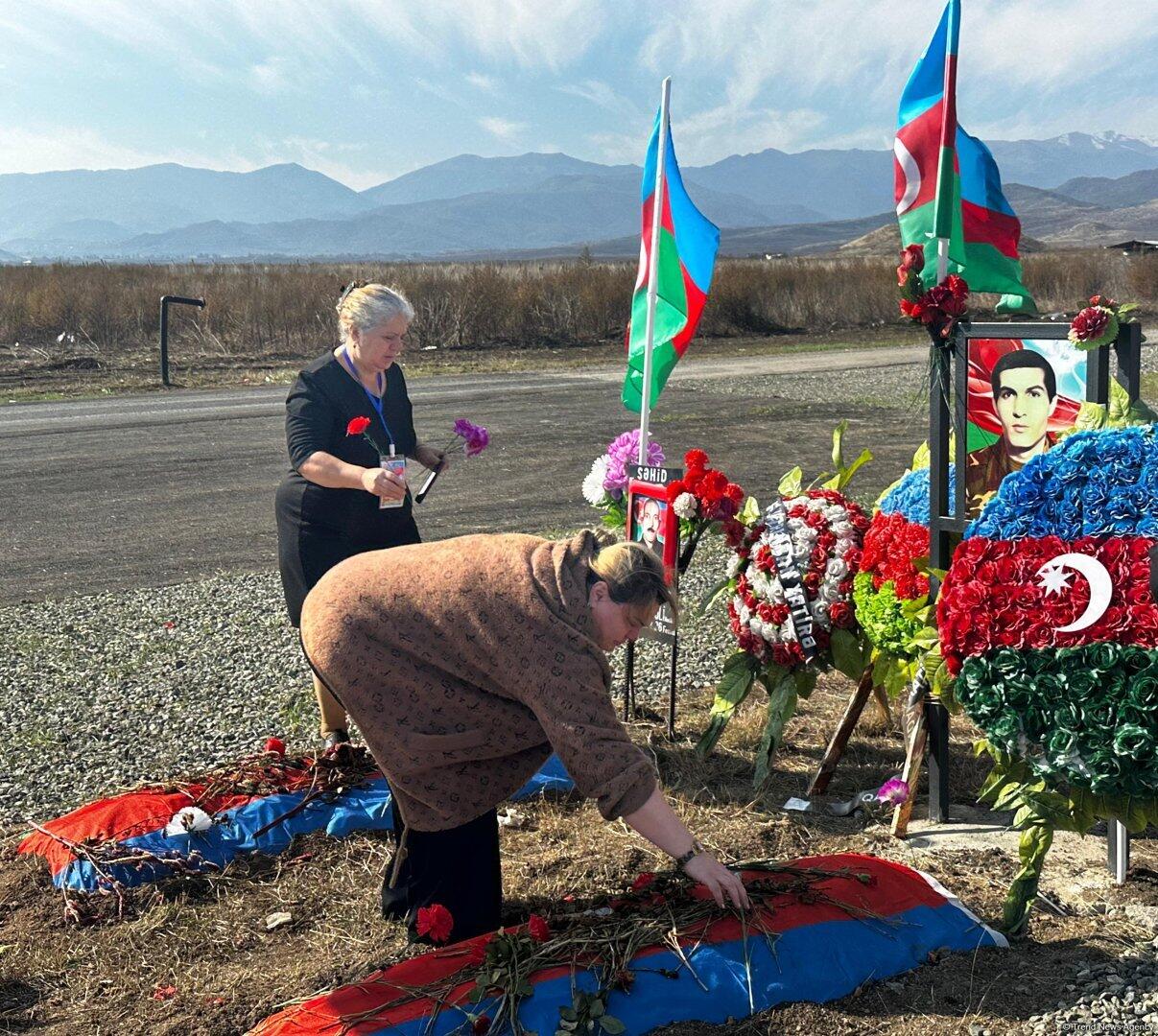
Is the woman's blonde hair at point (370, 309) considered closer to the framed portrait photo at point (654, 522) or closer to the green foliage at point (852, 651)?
the framed portrait photo at point (654, 522)

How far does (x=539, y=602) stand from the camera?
297 centimetres

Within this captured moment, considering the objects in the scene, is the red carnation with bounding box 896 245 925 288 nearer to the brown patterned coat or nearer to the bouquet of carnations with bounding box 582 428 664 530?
the brown patterned coat

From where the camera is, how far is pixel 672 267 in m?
5.32

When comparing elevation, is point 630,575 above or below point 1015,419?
below

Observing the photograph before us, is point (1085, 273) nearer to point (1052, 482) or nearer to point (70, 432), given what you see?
point (70, 432)

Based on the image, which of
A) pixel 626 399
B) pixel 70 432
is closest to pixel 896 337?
pixel 70 432

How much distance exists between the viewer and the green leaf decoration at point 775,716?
4582 mm

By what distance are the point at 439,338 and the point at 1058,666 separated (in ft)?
79.4

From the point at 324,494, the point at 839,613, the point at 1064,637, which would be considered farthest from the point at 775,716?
the point at 324,494

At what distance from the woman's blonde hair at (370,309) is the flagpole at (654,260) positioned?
49.4 inches

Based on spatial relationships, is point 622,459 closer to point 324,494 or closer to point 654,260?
point 654,260

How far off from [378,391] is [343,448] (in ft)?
0.89

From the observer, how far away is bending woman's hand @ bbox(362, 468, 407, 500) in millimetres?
4234

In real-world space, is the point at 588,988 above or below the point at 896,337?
below
